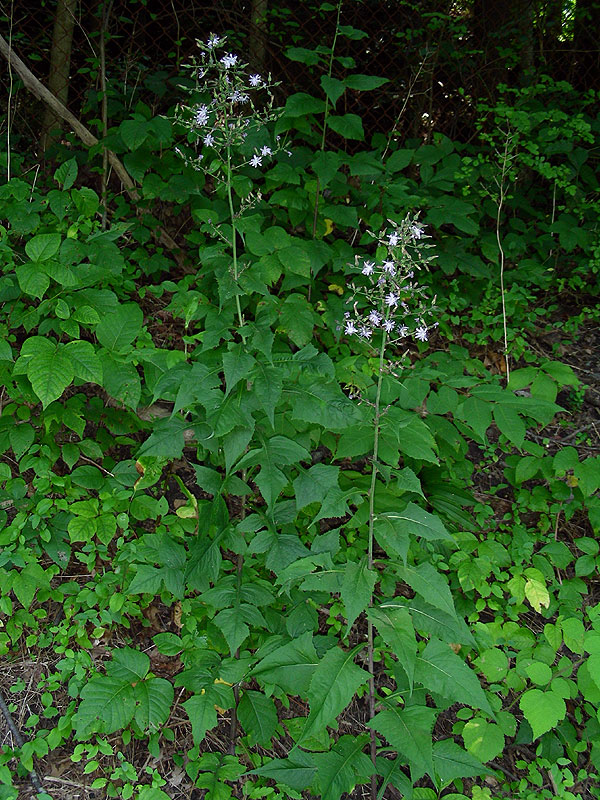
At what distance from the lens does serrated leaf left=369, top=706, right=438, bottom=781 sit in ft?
5.71

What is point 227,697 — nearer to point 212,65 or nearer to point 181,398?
point 181,398

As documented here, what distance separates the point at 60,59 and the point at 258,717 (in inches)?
165

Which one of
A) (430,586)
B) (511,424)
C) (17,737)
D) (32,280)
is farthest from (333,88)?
(17,737)

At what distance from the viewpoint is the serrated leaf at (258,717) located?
220 centimetres

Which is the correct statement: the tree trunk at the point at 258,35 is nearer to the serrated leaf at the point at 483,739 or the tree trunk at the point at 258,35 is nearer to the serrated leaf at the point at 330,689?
the serrated leaf at the point at 330,689

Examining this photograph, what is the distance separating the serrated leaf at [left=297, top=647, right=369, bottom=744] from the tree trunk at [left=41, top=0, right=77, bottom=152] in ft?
12.5

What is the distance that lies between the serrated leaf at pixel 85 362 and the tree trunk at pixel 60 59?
2575mm

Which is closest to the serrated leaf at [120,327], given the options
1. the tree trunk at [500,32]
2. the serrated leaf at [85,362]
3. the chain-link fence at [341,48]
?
the serrated leaf at [85,362]

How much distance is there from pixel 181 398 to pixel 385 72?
388cm

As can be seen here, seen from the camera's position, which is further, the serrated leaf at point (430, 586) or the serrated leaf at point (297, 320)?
the serrated leaf at point (297, 320)

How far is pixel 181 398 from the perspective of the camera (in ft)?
6.68

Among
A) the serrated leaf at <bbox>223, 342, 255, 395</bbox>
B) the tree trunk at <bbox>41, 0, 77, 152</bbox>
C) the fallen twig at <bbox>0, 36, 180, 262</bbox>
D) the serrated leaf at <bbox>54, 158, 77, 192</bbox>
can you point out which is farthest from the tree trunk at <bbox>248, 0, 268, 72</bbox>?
the serrated leaf at <bbox>223, 342, 255, 395</bbox>

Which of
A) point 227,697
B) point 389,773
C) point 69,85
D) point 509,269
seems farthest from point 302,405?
point 69,85

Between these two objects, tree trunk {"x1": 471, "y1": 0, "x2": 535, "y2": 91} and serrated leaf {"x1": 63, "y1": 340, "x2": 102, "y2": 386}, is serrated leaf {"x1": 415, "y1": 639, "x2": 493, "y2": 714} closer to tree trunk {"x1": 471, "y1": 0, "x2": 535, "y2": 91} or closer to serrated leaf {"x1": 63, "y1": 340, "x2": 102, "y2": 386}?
serrated leaf {"x1": 63, "y1": 340, "x2": 102, "y2": 386}
